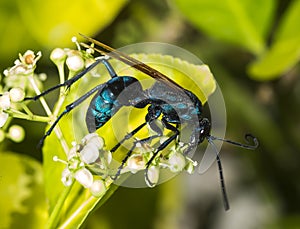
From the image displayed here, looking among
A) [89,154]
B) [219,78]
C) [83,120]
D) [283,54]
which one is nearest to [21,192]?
[83,120]

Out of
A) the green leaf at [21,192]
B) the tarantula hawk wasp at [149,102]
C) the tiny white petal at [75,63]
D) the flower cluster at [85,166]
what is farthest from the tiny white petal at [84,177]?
the green leaf at [21,192]

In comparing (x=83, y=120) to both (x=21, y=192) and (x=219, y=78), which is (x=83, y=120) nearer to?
(x=21, y=192)

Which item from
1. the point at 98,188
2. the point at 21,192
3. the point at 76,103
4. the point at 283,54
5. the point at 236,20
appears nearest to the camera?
the point at 98,188

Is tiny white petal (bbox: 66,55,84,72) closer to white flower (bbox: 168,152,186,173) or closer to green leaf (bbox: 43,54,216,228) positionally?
green leaf (bbox: 43,54,216,228)

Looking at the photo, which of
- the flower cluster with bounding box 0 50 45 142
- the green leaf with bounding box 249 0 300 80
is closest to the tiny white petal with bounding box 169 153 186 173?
the flower cluster with bounding box 0 50 45 142

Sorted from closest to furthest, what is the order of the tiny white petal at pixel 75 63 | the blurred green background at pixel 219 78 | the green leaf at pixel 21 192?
1. the tiny white petal at pixel 75 63
2. the green leaf at pixel 21 192
3. the blurred green background at pixel 219 78

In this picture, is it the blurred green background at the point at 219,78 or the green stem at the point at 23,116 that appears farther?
the blurred green background at the point at 219,78

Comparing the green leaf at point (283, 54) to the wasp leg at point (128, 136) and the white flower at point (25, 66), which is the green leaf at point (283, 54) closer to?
the wasp leg at point (128, 136)
